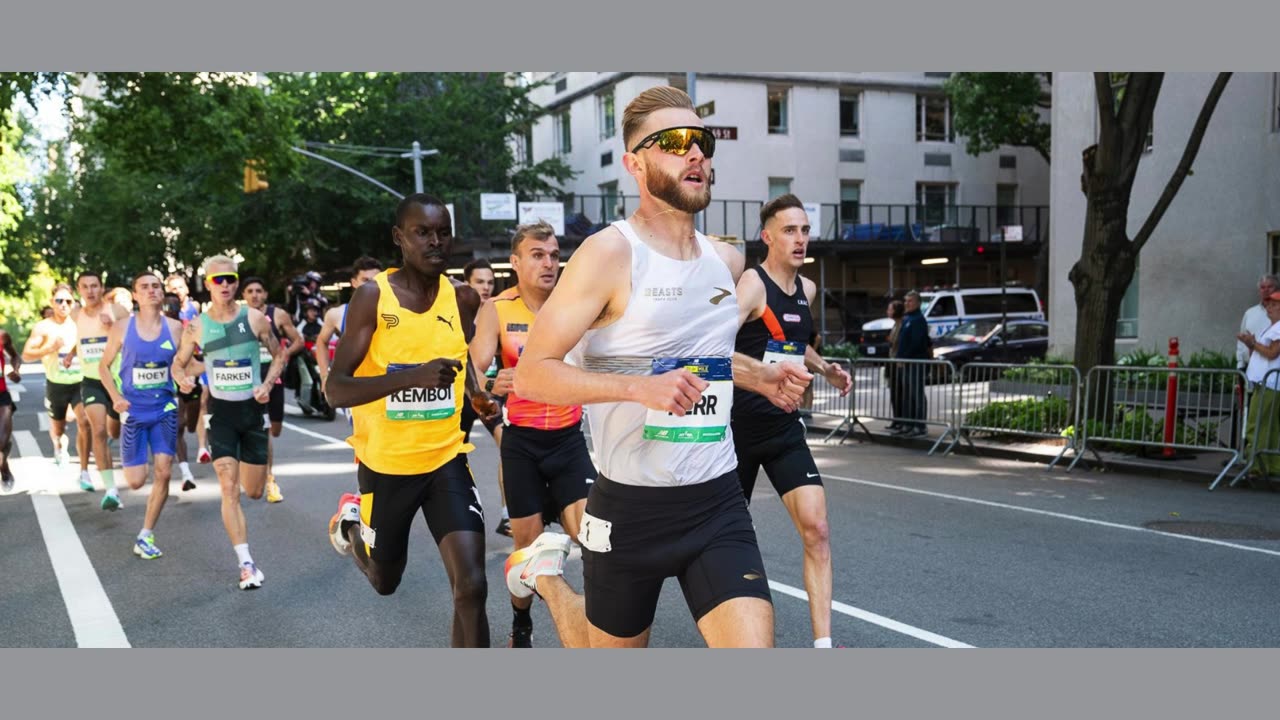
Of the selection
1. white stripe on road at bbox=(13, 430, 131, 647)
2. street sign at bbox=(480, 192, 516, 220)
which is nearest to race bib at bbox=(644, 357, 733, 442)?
white stripe on road at bbox=(13, 430, 131, 647)

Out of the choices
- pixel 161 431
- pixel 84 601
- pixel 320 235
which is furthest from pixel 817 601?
pixel 320 235

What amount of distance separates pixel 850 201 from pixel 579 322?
40.2 meters

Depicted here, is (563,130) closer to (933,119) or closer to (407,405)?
(933,119)

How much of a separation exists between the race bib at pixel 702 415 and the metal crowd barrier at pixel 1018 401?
1009 cm

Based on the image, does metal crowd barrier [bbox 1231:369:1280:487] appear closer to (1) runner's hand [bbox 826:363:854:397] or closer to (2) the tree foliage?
(1) runner's hand [bbox 826:363:854:397]

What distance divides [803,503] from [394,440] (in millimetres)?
1846

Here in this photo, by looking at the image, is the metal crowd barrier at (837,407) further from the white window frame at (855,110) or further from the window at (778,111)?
the white window frame at (855,110)

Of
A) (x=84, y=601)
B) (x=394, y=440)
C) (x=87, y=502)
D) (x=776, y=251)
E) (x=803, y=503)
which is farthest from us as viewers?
(x=87, y=502)

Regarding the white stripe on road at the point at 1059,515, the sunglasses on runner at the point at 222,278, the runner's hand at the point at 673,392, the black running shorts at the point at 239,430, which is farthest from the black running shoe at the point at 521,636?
the white stripe on road at the point at 1059,515

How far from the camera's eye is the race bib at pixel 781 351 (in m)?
5.38

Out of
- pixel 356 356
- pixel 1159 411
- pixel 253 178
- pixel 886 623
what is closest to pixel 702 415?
pixel 356 356

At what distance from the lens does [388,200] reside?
1515 inches

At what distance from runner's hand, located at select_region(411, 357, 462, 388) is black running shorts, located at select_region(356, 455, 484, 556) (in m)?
0.54

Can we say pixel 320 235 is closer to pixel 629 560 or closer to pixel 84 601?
pixel 84 601
